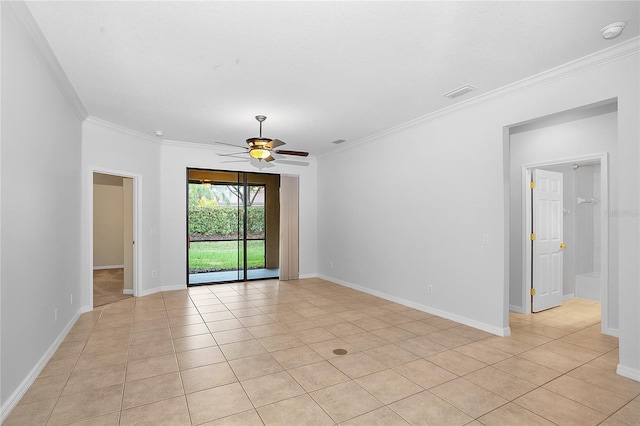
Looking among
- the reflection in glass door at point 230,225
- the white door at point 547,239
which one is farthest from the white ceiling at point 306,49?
the reflection in glass door at point 230,225

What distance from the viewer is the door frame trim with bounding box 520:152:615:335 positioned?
4012 mm

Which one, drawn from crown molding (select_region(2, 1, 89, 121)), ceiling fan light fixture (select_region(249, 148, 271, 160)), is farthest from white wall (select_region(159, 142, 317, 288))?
ceiling fan light fixture (select_region(249, 148, 271, 160))

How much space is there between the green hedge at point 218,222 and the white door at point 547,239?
17.9ft

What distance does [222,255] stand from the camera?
7.52m

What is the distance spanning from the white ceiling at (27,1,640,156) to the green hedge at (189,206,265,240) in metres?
2.87

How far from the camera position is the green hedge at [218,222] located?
709 cm

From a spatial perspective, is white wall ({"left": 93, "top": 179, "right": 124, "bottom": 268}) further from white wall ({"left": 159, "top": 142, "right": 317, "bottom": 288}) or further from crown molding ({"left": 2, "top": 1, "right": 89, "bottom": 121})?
crown molding ({"left": 2, "top": 1, "right": 89, "bottom": 121})

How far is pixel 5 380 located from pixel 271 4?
3328 mm

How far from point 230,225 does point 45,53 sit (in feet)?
15.5

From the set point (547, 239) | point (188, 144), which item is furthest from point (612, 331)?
point (188, 144)

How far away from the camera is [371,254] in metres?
6.28

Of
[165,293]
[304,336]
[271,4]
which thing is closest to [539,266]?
[304,336]

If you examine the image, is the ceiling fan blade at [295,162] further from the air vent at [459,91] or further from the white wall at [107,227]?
the white wall at [107,227]

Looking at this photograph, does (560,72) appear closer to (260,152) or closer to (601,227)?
(601,227)
